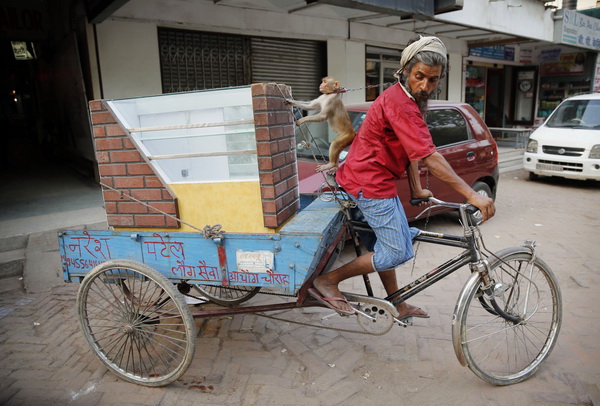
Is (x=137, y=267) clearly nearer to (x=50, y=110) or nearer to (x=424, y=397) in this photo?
(x=424, y=397)

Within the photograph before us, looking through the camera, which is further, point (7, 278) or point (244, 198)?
point (7, 278)

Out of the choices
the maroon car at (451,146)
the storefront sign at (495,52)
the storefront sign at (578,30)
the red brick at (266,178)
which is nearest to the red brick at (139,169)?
the red brick at (266,178)

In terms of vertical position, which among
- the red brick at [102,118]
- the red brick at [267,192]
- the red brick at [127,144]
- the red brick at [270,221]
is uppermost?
the red brick at [102,118]

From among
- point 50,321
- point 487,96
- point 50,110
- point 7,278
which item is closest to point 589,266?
point 50,321

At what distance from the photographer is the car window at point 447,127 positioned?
5.37 meters

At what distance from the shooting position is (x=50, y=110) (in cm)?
1109

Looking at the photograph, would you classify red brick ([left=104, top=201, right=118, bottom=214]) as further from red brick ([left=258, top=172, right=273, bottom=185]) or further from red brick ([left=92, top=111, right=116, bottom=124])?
red brick ([left=258, top=172, right=273, bottom=185])

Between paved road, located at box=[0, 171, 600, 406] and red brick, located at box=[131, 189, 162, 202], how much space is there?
1158mm

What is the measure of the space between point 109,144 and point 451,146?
426cm

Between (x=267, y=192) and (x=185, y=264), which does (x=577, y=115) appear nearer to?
(x=267, y=192)

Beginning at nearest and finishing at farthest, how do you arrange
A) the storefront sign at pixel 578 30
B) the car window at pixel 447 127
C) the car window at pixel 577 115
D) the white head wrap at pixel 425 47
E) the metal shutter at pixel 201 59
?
the white head wrap at pixel 425 47 < the car window at pixel 447 127 < the metal shutter at pixel 201 59 < the car window at pixel 577 115 < the storefront sign at pixel 578 30

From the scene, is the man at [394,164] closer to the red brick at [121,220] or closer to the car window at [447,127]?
the red brick at [121,220]

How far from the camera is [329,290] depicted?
270 cm

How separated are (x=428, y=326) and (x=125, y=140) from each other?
8.29 ft
